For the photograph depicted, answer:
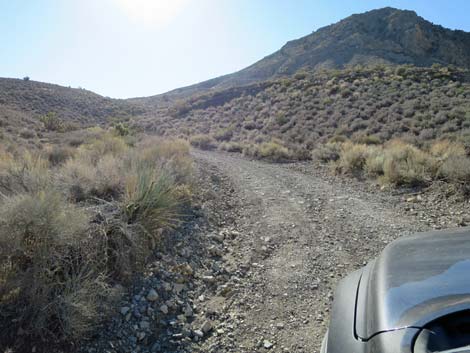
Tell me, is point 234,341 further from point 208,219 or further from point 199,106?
point 199,106

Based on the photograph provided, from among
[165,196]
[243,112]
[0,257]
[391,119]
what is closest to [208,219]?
[165,196]

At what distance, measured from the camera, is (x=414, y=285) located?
1483mm

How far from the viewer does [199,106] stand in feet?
125

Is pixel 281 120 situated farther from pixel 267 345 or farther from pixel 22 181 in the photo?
pixel 267 345

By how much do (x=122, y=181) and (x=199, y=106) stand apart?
112 ft

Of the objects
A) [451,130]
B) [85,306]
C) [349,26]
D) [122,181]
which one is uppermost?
[349,26]

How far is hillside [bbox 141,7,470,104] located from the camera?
5072 cm

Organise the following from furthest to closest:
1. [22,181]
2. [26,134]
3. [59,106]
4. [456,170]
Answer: [59,106], [26,134], [456,170], [22,181]

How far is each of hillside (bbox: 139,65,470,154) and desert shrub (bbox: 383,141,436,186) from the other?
16.4ft

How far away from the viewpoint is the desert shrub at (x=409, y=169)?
26.1 feet

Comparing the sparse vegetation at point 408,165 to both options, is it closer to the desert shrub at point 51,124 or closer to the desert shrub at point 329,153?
the desert shrub at point 329,153

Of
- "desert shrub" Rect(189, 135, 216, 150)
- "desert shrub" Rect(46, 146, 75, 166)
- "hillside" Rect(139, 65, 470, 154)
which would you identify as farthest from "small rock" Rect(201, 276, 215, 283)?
"desert shrub" Rect(189, 135, 216, 150)

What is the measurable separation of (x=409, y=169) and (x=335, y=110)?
15173 millimetres

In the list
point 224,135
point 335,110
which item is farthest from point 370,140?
point 224,135
